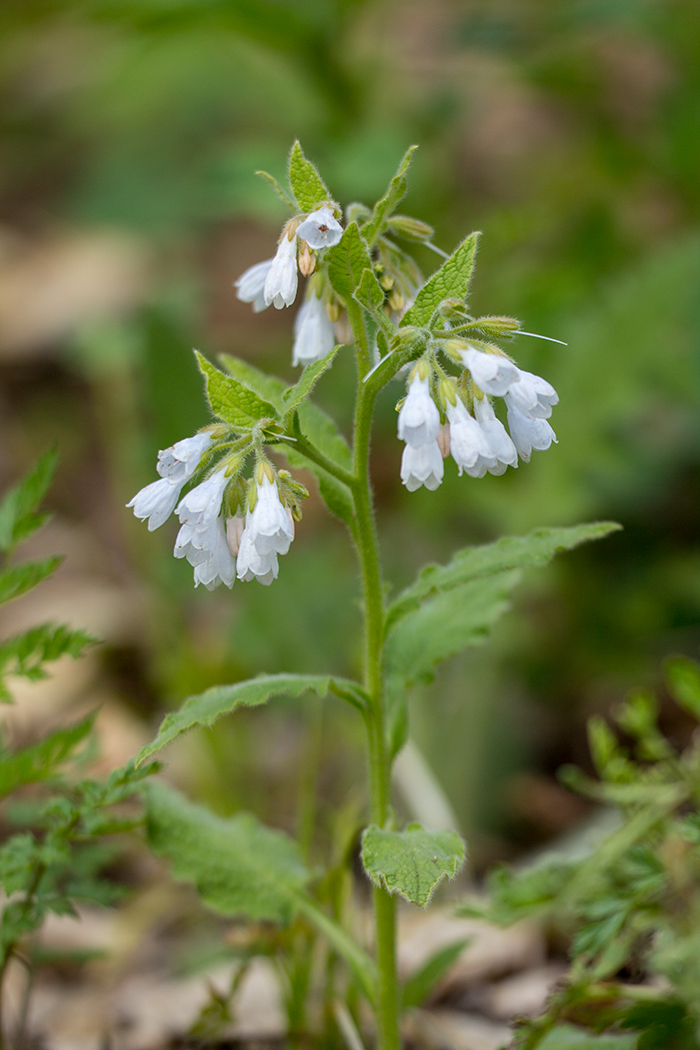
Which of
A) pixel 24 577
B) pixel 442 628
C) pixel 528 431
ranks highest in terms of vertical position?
pixel 24 577

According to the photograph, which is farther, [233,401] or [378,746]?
[378,746]

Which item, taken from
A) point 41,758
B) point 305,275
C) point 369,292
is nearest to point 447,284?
point 369,292

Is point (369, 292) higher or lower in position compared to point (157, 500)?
higher

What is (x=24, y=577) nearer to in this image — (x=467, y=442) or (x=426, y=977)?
(x=467, y=442)

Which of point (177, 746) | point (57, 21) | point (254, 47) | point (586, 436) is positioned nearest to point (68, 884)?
point (177, 746)

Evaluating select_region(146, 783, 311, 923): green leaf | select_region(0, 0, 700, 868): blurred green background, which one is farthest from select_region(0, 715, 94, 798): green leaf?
select_region(0, 0, 700, 868): blurred green background

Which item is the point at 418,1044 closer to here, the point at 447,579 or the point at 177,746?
the point at 447,579

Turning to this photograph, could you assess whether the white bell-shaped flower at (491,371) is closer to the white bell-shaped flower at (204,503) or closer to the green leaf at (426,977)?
the white bell-shaped flower at (204,503)

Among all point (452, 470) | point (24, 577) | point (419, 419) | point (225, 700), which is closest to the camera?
point (419, 419)
